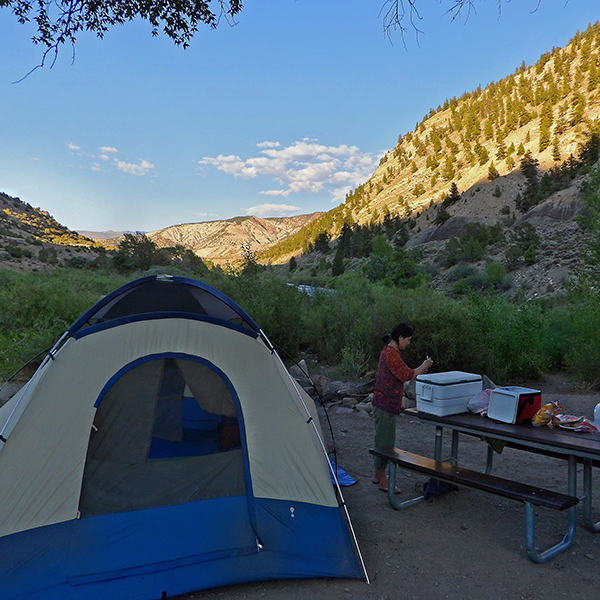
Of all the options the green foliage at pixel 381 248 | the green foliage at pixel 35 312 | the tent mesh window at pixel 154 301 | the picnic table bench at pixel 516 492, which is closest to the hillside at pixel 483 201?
the green foliage at pixel 381 248

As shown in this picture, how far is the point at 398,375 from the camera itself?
15.6ft

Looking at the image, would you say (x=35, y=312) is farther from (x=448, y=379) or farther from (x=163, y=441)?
(x=448, y=379)

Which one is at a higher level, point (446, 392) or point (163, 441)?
point (446, 392)

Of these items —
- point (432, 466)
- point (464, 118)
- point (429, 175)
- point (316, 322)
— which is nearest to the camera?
point (432, 466)

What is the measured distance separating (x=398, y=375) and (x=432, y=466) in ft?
2.92

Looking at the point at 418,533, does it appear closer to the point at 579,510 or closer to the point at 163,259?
the point at 579,510

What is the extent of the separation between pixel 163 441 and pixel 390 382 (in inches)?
88.4

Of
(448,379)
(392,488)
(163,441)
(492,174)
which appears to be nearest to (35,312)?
(163,441)

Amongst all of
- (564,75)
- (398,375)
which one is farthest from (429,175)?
(398,375)

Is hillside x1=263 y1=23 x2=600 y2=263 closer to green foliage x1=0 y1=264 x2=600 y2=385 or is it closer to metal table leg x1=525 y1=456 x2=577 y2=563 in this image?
green foliage x1=0 y1=264 x2=600 y2=385

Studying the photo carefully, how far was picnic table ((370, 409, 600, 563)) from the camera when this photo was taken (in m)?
3.61

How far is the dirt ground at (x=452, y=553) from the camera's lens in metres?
3.40

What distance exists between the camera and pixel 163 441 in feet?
13.7

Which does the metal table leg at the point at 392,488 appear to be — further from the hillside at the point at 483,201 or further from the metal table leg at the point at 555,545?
the hillside at the point at 483,201
